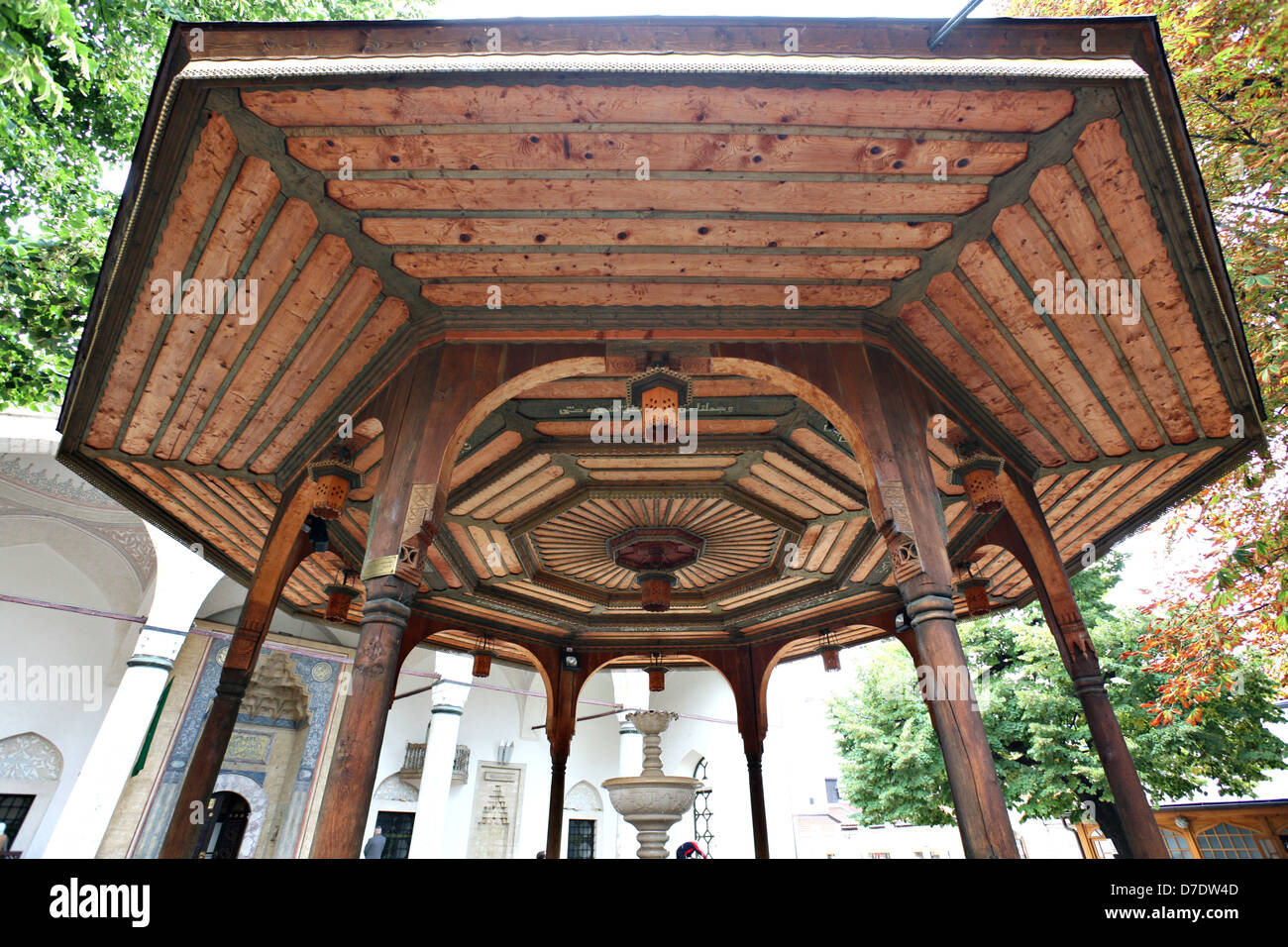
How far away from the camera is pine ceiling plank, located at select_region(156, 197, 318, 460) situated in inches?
120

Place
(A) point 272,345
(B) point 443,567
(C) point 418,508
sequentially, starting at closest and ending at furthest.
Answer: (C) point 418,508 < (A) point 272,345 < (B) point 443,567

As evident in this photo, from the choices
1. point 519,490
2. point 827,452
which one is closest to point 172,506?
point 519,490

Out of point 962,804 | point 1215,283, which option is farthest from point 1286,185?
point 962,804

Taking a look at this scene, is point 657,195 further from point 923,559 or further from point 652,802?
point 652,802

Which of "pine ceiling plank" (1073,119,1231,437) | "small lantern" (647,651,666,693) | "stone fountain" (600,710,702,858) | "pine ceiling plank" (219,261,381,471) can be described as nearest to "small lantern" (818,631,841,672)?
"small lantern" (647,651,666,693)

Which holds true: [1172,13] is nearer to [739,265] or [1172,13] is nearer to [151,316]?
[739,265]

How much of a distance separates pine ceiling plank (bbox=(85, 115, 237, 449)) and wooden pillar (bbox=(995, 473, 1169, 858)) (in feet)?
15.2

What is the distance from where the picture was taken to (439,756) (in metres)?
11.4

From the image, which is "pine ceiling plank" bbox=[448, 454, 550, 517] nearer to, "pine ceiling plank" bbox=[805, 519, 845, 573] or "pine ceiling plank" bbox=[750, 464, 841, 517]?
"pine ceiling plank" bbox=[750, 464, 841, 517]

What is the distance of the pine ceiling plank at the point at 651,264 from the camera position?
10.6 ft

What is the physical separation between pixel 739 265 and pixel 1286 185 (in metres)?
5.29

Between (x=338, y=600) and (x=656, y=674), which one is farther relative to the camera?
(x=656, y=674)

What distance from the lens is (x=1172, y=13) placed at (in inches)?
218

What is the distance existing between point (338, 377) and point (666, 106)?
259 cm
